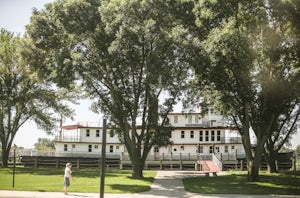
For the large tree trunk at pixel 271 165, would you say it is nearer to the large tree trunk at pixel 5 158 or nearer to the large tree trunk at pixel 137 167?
the large tree trunk at pixel 137 167

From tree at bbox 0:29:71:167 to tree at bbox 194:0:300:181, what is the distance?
24.2 m

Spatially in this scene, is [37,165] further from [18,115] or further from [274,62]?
[274,62]

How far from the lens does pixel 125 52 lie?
27.4 metres

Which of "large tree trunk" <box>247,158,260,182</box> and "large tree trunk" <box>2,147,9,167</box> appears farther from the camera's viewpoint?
"large tree trunk" <box>2,147,9,167</box>

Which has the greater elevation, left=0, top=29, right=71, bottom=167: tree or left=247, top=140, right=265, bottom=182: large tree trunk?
left=0, top=29, right=71, bottom=167: tree

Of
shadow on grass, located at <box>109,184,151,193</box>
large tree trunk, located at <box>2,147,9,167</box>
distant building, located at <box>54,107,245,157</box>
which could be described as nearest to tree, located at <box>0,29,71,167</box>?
large tree trunk, located at <box>2,147,9,167</box>

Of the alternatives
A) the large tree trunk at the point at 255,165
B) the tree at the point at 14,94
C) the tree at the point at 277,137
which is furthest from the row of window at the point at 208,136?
the large tree trunk at the point at 255,165

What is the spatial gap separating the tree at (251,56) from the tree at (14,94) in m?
24.2

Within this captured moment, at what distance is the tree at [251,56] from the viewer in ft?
76.3

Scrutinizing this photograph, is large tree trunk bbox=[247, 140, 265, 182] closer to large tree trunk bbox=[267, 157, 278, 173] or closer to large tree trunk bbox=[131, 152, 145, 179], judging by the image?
large tree trunk bbox=[131, 152, 145, 179]

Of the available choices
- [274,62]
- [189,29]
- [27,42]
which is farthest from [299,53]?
[27,42]

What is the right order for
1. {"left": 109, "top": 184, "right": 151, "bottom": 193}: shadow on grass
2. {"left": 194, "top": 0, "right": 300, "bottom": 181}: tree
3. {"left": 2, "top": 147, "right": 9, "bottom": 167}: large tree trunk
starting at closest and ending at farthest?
1. {"left": 109, "top": 184, "right": 151, "bottom": 193}: shadow on grass
2. {"left": 194, "top": 0, "right": 300, "bottom": 181}: tree
3. {"left": 2, "top": 147, "right": 9, "bottom": 167}: large tree trunk

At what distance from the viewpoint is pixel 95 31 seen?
29219 mm

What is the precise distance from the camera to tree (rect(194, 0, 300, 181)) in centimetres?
2325
